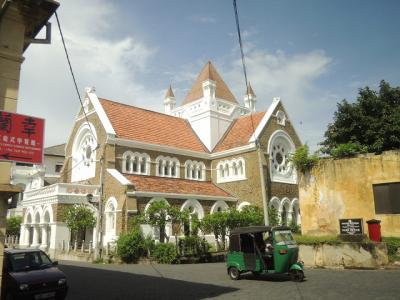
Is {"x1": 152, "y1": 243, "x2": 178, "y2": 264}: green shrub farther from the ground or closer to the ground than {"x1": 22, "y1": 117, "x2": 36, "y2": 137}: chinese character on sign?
closer to the ground

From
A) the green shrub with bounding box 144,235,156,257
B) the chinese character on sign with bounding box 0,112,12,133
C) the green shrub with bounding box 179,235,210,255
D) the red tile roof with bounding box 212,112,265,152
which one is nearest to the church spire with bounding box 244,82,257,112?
the red tile roof with bounding box 212,112,265,152

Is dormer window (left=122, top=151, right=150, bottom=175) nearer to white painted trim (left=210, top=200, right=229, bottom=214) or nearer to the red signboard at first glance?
white painted trim (left=210, top=200, right=229, bottom=214)

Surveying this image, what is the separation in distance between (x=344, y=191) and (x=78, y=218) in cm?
1620

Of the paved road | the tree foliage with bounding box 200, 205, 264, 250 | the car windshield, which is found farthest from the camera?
the tree foliage with bounding box 200, 205, 264, 250

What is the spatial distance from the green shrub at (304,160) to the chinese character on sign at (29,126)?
1556 cm

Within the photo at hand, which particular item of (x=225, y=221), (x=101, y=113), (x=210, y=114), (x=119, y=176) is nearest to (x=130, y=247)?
(x=119, y=176)

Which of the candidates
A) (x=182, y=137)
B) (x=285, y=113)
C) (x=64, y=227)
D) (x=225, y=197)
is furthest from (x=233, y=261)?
(x=285, y=113)

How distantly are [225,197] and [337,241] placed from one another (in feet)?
50.2

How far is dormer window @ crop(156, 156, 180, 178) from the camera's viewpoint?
101 ft

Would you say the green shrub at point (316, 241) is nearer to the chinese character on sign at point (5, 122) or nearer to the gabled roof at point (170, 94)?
the chinese character on sign at point (5, 122)

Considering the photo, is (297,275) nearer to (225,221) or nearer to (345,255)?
(345,255)

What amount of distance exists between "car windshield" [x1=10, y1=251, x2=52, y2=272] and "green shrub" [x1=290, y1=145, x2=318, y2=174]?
13.9 metres

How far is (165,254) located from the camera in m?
21.2

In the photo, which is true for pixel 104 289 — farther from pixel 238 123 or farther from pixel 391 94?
pixel 238 123
